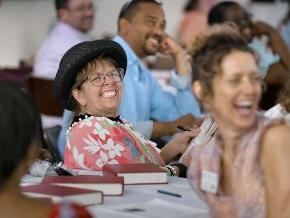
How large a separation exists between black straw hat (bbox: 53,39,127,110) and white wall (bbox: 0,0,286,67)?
21.3 feet

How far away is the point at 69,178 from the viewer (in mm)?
2865

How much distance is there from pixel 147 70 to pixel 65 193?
3041 millimetres

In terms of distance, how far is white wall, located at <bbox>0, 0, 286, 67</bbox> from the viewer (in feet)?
33.7

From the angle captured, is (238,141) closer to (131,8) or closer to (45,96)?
(131,8)

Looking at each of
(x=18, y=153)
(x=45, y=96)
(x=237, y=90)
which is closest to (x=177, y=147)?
(x=237, y=90)

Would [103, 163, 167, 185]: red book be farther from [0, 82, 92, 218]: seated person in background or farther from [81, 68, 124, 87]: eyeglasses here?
[0, 82, 92, 218]: seated person in background

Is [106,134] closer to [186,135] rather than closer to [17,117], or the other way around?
[186,135]

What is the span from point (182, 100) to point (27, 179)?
2671mm

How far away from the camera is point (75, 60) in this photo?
357cm

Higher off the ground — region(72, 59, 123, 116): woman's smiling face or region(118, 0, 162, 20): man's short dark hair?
region(118, 0, 162, 20): man's short dark hair

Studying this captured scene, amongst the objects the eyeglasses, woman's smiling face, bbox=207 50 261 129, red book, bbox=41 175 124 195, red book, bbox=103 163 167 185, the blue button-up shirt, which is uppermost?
woman's smiling face, bbox=207 50 261 129

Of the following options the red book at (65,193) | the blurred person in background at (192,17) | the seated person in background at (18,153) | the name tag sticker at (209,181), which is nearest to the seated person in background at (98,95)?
the red book at (65,193)

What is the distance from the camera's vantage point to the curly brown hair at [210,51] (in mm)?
2270

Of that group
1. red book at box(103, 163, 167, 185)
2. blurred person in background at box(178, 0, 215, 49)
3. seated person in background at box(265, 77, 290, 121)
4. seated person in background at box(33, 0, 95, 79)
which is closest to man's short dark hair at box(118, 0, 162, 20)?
seated person in background at box(33, 0, 95, 79)
